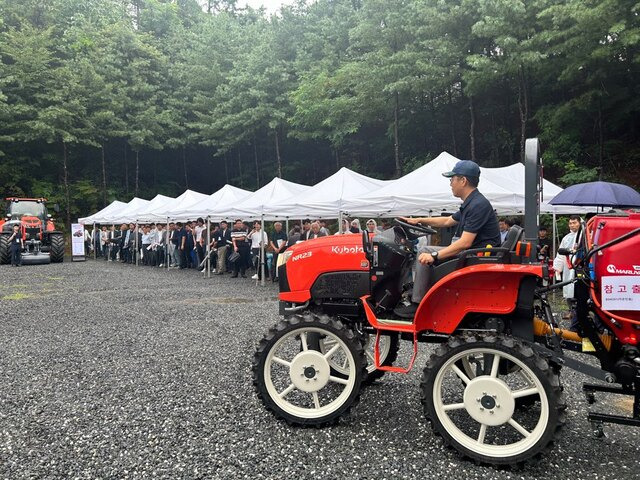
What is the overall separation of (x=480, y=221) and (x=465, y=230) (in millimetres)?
113

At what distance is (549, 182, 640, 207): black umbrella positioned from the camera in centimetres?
762

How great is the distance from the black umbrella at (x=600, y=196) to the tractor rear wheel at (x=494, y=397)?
18.7 feet

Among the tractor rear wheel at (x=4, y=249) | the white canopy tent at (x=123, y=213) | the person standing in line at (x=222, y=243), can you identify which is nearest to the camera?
the person standing in line at (x=222, y=243)

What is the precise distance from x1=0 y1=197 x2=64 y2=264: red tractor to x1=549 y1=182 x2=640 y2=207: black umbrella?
18646 mm

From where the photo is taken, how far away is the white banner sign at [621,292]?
8.80 ft

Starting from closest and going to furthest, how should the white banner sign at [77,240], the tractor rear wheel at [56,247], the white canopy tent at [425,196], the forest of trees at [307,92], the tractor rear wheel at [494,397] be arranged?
the tractor rear wheel at [494,397] → the white canopy tent at [425,196] → the forest of trees at [307,92] → the tractor rear wheel at [56,247] → the white banner sign at [77,240]

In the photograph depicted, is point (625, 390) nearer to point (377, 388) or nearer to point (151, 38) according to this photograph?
point (377, 388)

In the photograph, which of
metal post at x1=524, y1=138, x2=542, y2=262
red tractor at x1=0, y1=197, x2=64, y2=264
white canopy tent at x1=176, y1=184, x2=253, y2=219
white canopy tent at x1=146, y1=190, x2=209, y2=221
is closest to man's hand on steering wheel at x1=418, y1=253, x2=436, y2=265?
metal post at x1=524, y1=138, x2=542, y2=262

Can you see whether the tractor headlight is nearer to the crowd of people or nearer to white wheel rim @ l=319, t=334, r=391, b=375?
white wheel rim @ l=319, t=334, r=391, b=375

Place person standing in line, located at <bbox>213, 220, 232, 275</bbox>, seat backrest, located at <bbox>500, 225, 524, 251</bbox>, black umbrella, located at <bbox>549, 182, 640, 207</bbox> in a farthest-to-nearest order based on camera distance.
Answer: person standing in line, located at <bbox>213, 220, 232, 275</bbox>
black umbrella, located at <bbox>549, 182, 640, 207</bbox>
seat backrest, located at <bbox>500, 225, 524, 251</bbox>

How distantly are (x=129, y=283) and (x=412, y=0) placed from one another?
57.0 feet

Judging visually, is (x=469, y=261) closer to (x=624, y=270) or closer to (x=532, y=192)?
(x=532, y=192)

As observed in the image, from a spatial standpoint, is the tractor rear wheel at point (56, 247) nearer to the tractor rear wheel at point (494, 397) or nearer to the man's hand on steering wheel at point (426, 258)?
the man's hand on steering wheel at point (426, 258)

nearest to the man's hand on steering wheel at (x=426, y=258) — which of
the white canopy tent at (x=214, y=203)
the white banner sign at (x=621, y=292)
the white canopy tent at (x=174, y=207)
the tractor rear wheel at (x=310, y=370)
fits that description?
the tractor rear wheel at (x=310, y=370)
